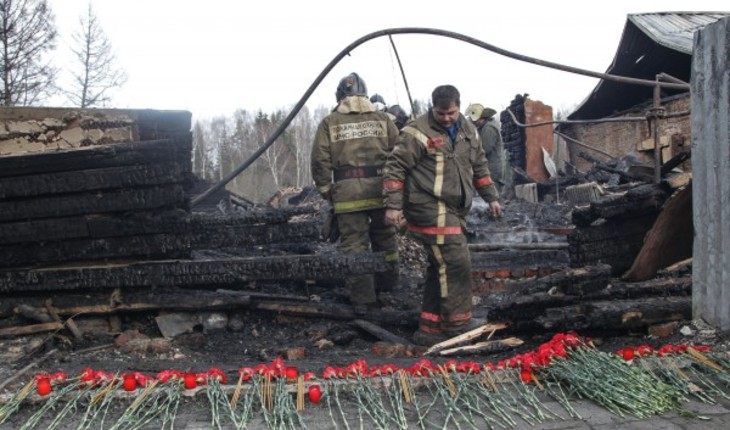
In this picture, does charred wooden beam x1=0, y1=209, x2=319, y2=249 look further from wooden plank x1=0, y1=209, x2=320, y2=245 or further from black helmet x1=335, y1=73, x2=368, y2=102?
black helmet x1=335, y1=73, x2=368, y2=102

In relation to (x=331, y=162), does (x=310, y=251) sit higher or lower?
lower

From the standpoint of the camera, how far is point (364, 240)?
19.1 feet

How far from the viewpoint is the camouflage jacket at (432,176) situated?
482 cm

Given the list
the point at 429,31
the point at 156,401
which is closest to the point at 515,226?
the point at 429,31

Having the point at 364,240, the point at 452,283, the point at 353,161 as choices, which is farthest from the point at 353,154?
the point at 452,283

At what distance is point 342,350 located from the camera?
4.73 meters

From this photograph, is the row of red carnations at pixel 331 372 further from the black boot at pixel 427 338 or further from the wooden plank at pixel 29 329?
the wooden plank at pixel 29 329

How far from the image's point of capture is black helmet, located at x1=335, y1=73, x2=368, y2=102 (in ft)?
19.5

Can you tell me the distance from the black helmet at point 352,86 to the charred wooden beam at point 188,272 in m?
1.81

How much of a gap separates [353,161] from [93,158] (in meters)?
2.37

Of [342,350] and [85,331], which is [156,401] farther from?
[85,331]

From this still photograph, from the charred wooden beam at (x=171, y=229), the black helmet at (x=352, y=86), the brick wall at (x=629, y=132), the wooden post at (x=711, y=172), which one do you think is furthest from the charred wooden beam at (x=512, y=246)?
the brick wall at (x=629, y=132)

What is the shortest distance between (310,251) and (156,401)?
4593 millimetres

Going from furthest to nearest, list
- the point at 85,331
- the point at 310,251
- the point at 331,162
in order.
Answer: the point at 310,251
the point at 331,162
the point at 85,331
